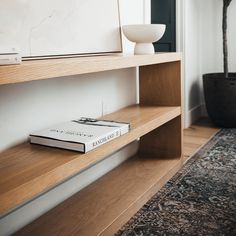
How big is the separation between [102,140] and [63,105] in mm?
325

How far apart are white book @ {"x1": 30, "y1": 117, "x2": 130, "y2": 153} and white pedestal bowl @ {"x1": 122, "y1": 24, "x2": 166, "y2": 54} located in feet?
1.41

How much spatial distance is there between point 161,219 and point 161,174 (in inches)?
16.1

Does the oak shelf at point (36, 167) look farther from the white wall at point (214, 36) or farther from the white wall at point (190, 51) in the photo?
the white wall at point (214, 36)

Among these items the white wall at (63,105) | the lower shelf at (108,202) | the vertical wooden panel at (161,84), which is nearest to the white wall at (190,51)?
the white wall at (63,105)

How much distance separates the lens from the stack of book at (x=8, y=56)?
917 millimetres

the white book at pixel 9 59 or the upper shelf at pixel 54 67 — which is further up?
the white book at pixel 9 59

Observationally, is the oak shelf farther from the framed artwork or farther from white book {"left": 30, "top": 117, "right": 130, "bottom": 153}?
the framed artwork

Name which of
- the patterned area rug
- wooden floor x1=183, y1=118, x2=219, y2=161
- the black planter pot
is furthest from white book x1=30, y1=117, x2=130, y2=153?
the black planter pot

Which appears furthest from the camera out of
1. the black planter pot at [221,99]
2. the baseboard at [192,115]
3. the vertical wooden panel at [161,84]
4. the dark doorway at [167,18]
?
the baseboard at [192,115]

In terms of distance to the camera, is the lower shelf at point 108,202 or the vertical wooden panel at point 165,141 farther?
the vertical wooden panel at point 165,141

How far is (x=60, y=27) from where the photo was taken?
Answer: 1.37 meters

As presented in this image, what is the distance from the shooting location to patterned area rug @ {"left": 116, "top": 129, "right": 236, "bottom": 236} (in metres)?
1.31

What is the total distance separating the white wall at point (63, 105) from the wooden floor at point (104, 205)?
5cm

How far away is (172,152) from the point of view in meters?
2.06
